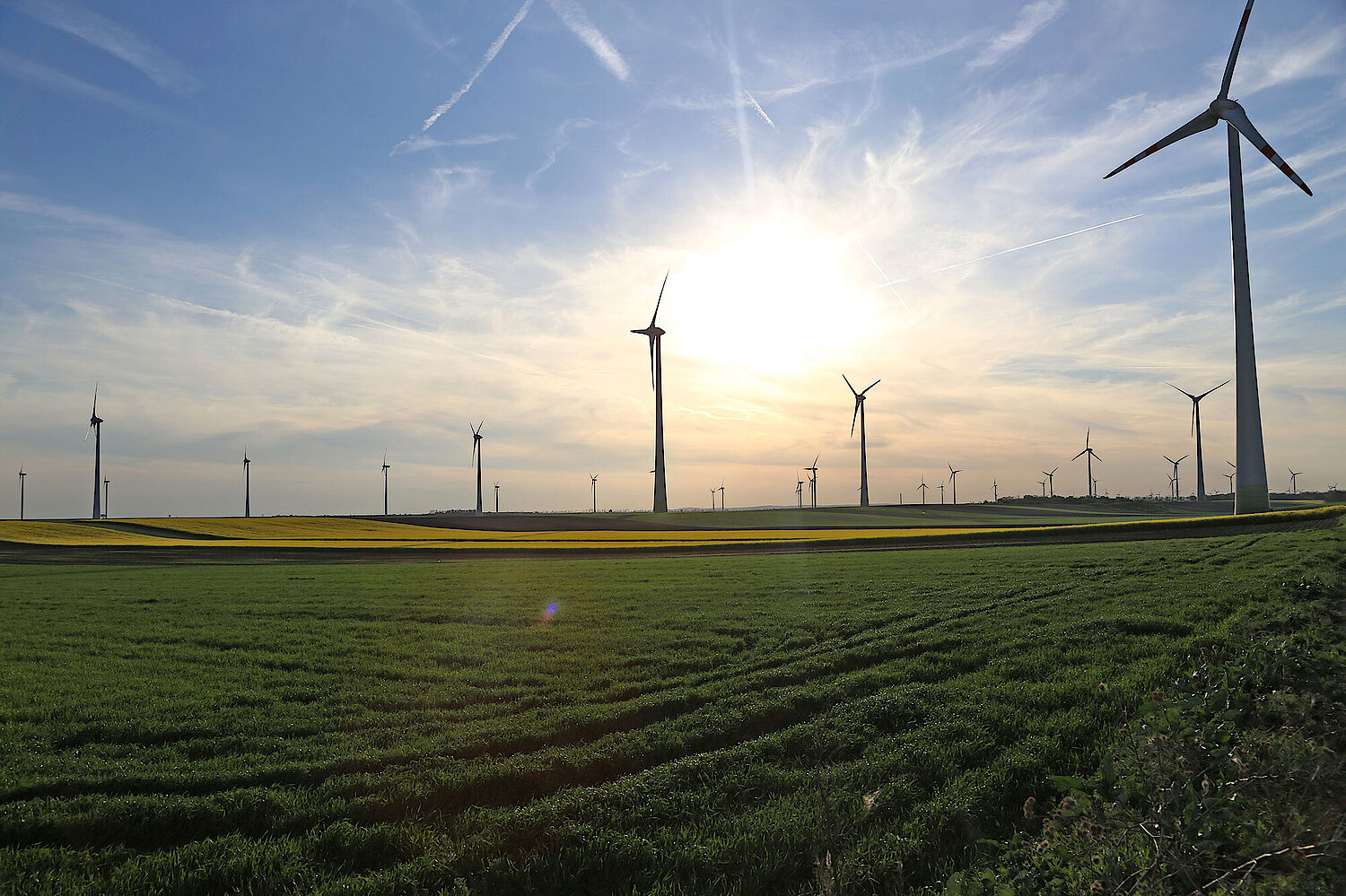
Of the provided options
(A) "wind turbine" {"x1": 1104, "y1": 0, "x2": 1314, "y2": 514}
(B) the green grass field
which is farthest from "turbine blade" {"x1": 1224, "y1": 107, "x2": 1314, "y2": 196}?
(B) the green grass field

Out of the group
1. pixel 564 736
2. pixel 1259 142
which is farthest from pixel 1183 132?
pixel 564 736

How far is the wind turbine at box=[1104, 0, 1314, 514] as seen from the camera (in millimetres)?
53562

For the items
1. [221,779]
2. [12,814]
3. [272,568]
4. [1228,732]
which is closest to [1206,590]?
[1228,732]

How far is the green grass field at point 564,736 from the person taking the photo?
611 centimetres

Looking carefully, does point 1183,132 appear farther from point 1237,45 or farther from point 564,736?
point 564,736

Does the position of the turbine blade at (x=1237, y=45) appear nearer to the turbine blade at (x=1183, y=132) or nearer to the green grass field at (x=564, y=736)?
the turbine blade at (x=1183, y=132)

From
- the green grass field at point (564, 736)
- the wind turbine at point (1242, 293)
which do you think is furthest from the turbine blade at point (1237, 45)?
the green grass field at point (564, 736)

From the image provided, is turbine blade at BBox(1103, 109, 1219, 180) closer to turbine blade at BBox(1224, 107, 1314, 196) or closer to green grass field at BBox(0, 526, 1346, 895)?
turbine blade at BBox(1224, 107, 1314, 196)

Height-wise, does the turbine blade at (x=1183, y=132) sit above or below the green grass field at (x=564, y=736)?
above

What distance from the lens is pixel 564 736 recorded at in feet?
29.7

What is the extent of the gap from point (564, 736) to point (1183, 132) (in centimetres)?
6692

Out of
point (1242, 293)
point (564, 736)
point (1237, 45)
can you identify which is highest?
point (1237, 45)

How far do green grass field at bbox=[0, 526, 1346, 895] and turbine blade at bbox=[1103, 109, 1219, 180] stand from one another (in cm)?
4625

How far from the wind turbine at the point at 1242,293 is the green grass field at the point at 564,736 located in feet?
151
